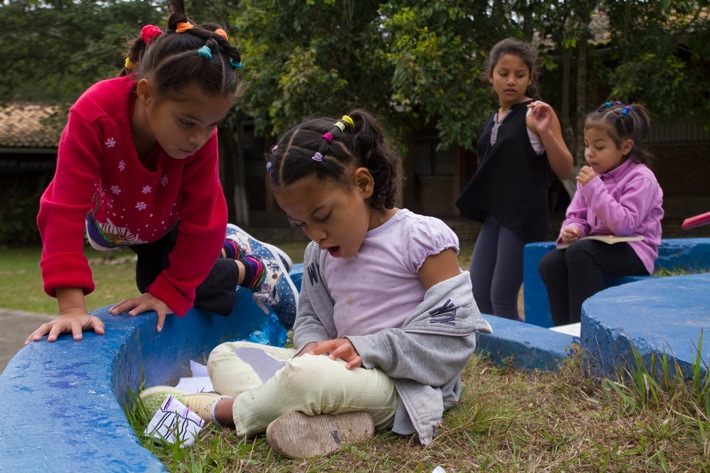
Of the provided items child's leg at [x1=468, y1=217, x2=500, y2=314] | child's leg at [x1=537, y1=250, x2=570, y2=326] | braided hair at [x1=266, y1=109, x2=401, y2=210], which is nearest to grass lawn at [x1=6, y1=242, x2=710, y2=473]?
braided hair at [x1=266, y1=109, x2=401, y2=210]

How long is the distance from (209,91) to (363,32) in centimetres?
995

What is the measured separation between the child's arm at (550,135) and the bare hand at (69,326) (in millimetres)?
2542

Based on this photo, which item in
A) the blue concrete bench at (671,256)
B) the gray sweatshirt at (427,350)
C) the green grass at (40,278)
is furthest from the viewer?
the green grass at (40,278)

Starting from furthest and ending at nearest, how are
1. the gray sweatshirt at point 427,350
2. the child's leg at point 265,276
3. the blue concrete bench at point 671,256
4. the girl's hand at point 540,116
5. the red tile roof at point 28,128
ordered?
the red tile roof at point 28,128 < the blue concrete bench at point 671,256 < the girl's hand at point 540,116 < the child's leg at point 265,276 < the gray sweatshirt at point 427,350

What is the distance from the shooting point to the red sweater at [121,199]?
7.58 feet

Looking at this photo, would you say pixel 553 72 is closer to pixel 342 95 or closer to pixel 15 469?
pixel 342 95

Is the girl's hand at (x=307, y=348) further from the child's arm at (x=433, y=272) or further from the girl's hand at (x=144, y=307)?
the girl's hand at (x=144, y=307)

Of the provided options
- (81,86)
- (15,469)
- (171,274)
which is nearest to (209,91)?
(171,274)

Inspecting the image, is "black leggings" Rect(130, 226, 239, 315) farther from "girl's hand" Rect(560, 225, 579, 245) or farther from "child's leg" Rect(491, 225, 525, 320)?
"girl's hand" Rect(560, 225, 579, 245)

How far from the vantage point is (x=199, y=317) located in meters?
3.04

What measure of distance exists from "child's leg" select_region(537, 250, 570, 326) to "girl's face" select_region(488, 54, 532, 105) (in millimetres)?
893

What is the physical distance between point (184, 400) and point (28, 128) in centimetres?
1866

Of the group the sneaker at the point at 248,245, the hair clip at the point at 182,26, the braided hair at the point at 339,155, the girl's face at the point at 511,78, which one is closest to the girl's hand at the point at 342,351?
the braided hair at the point at 339,155

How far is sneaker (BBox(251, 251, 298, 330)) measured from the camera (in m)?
3.41
